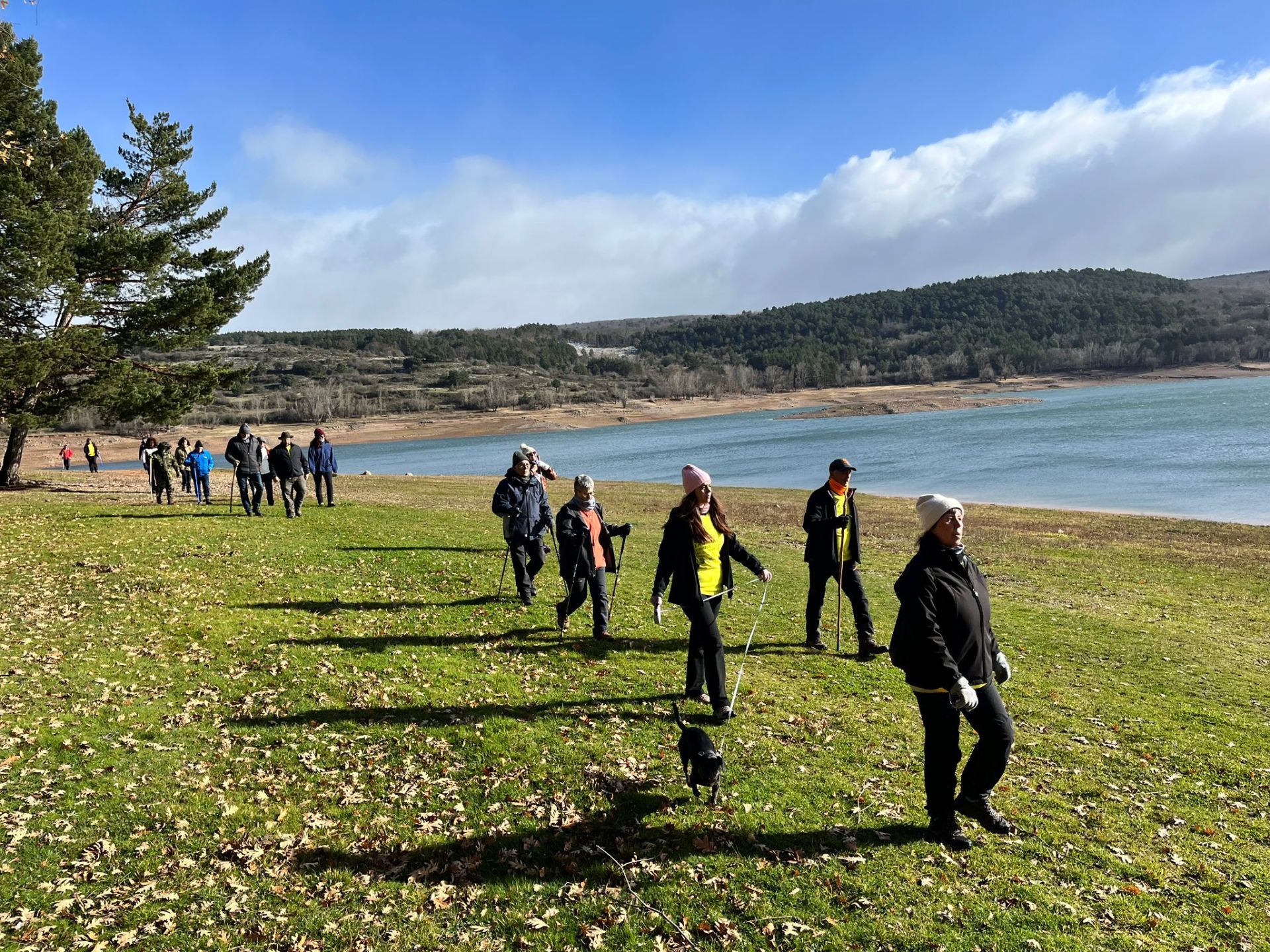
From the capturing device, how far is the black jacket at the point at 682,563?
7.92 metres

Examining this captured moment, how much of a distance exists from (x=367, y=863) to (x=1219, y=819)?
301 inches

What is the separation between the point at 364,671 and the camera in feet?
32.9

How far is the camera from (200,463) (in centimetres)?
2509

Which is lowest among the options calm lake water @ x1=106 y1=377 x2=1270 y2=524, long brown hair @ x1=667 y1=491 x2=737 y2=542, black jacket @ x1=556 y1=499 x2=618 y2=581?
calm lake water @ x1=106 y1=377 x2=1270 y2=524

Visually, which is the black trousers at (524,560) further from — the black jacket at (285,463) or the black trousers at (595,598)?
the black jacket at (285,463)

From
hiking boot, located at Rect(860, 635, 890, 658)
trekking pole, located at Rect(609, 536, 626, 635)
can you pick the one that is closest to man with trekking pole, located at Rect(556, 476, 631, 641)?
trekking pole, located at Rect(609, 536, 626, 635)

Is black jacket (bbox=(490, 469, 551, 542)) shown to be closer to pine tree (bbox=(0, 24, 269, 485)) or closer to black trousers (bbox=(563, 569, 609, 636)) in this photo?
black trousers (bbox=(563, 569, 609, 636))

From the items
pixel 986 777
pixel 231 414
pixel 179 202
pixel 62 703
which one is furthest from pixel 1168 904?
pixel 231 414

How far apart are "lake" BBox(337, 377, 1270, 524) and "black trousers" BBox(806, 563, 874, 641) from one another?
90.9ft

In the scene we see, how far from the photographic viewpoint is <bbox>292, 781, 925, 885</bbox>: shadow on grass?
19.5 feet

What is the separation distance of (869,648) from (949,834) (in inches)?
206

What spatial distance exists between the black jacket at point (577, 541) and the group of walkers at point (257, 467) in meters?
11.6

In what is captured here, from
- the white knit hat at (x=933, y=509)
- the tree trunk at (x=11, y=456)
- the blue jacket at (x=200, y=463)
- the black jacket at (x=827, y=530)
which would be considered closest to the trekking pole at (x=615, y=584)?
the black jacket at (x=827, y=530)

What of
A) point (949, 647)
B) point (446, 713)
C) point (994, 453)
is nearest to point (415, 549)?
point (446, 713)
